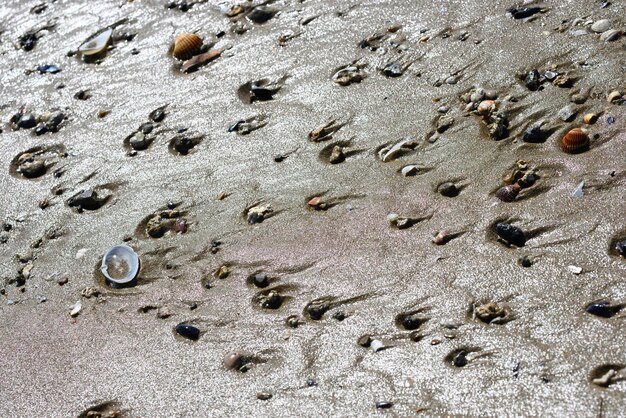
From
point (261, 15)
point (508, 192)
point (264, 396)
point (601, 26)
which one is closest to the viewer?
point (264, 396)

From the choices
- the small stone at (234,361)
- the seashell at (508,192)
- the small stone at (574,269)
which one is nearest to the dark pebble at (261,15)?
the seashell at (508,192)

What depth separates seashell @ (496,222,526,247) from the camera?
163 inches

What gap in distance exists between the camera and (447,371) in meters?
3.60

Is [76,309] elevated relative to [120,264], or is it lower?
lower

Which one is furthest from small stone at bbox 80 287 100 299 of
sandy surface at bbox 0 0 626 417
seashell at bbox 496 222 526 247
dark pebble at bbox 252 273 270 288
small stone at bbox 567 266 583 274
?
small stone at bbox 567 266 583 274

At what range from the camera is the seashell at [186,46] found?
626 cm

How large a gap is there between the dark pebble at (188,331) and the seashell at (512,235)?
1.81m

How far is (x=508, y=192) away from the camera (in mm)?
4402

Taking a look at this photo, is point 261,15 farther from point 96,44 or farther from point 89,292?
point 89,292

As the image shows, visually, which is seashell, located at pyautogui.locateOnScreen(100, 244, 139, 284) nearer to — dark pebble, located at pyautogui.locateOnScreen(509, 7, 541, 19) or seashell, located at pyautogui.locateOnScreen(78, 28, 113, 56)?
seashell, located at pyautogui.locateOnScreen(78, 28, 113, 56)

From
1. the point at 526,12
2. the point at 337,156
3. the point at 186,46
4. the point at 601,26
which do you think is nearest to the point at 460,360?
the point at 337,156

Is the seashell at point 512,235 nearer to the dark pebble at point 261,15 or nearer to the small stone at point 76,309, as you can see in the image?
the small stone at point 76,309

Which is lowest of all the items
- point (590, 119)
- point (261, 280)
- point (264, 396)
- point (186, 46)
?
point (264, 396)

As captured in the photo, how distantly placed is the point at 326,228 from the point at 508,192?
1.12 meters
